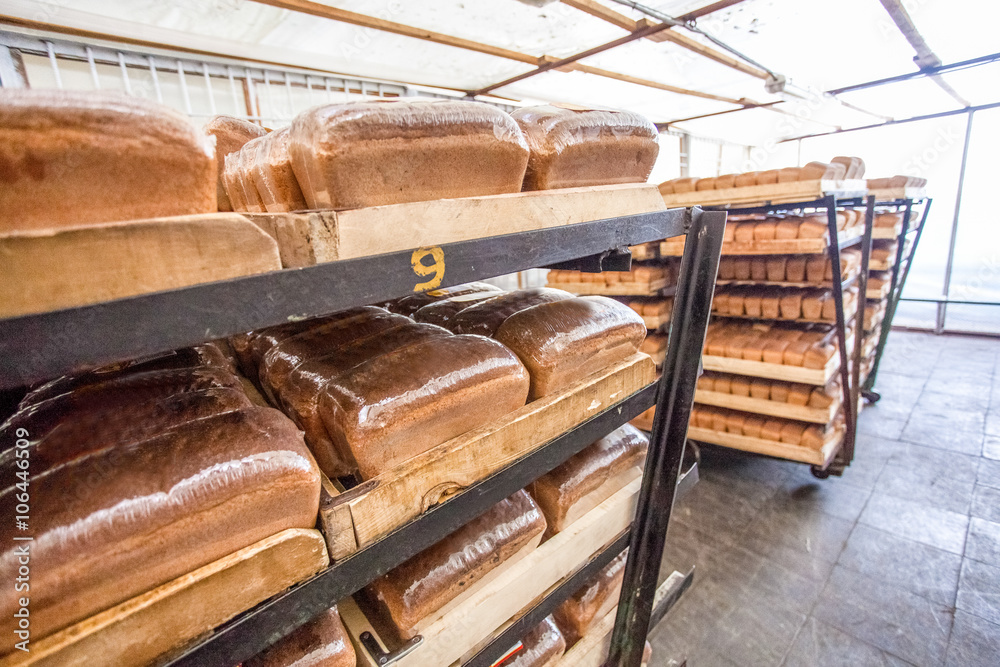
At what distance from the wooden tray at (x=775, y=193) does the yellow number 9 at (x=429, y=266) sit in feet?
9.61

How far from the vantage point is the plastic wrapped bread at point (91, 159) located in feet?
1.54

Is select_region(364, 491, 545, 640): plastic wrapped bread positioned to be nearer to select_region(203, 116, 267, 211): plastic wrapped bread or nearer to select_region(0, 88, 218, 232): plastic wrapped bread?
select_region(0, 88, 218, 232): plastic wrapped bread

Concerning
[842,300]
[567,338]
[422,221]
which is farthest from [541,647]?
[842,300]

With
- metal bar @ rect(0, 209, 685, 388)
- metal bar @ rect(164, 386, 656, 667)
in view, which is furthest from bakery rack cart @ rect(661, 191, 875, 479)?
metal bar @ rect(0, 209, 685, 388)

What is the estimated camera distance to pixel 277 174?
85cm

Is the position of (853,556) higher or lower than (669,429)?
lower

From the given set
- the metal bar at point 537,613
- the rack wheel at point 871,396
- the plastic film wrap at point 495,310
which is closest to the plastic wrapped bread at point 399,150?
the plastic film wrap at point 495,310

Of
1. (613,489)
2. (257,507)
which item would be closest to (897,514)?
(613,489)

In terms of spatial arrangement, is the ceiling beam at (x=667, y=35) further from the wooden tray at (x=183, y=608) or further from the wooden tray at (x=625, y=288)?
the wooden tray at (x=183, y=608)

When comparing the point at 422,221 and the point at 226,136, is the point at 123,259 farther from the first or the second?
the point at 226,136

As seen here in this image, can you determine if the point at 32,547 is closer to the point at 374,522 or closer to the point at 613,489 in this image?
the point at 374,522

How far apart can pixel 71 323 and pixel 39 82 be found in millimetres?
3397

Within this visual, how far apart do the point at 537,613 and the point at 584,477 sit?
0.37 metres

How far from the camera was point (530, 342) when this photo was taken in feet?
3.70
